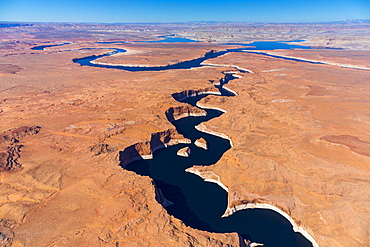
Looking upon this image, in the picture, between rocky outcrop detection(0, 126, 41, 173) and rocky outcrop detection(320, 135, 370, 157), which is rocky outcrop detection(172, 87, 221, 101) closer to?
rocky outcrop detection(0, 126, 41, 173)

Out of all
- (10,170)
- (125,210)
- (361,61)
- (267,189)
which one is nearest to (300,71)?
(361,61)

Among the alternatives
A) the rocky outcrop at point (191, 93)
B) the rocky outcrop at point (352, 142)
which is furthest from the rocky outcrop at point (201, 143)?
the rocky outcrop at point (191, 93)

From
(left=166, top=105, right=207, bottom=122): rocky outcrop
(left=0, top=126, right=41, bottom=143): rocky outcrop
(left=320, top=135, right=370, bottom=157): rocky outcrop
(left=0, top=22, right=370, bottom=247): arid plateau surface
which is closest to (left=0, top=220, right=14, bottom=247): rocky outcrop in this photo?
(left=0, top=22, right=370, bottom=247): arid plateau surface

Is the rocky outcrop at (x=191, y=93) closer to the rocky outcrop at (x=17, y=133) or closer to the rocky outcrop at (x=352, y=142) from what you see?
the rocky outcrop at (x=17, y=133)

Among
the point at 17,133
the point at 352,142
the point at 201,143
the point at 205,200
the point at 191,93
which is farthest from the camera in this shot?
the point at 191,93

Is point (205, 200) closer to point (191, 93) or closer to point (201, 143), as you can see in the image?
point (201, 143)

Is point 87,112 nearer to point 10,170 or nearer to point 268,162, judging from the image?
point 10,170

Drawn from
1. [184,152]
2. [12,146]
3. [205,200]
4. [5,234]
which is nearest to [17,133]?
[12,146]
